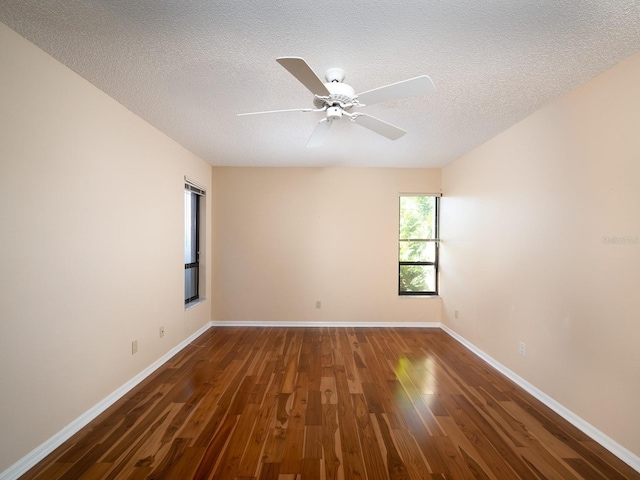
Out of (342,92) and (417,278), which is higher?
(342,92)

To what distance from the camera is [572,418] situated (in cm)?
221

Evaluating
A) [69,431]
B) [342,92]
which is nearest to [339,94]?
[342,92]

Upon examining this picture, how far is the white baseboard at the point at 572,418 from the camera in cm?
181

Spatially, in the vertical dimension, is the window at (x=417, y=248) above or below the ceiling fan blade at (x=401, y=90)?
below

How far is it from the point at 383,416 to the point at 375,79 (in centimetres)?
245

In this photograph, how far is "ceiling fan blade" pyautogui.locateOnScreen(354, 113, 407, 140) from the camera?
209 cm

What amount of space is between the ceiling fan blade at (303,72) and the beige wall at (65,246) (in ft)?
5.10

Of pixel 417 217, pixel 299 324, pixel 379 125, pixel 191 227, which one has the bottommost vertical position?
pixel 299 324

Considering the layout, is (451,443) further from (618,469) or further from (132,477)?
(132,477)

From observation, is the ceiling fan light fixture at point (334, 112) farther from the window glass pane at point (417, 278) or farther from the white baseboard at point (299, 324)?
the white baseboard at point (299, 324)

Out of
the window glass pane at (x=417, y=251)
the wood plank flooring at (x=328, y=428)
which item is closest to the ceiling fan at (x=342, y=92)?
the wood plank flooring at (x=328, y=428)

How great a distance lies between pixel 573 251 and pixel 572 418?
4.01 ft

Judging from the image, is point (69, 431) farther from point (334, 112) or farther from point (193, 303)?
point (334, 112)

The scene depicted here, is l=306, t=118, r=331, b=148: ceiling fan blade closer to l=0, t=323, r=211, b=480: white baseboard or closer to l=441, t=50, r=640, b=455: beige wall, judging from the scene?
l=441, t=50, r=640, b=455: beige wall
